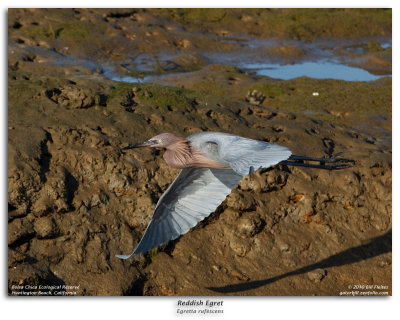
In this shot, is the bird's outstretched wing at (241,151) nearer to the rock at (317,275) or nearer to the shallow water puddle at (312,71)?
the rock at (317,275)

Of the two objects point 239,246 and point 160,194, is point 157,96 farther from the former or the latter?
point 239,246

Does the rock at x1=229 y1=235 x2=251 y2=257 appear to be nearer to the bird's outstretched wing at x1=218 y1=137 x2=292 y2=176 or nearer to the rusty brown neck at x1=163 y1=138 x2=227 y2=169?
the rusty brown neck at x1=163 y1=138 x2=227 y2=169

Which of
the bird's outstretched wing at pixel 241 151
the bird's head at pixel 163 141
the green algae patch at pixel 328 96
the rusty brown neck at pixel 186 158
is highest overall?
the bird's outstretched wing at pixel 241 151

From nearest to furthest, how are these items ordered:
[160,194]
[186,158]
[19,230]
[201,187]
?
[186,158] → [201,187] → [19,230] → [160,194]

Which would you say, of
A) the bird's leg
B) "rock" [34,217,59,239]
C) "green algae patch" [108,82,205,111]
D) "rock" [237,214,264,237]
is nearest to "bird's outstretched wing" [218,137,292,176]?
the bird's leg

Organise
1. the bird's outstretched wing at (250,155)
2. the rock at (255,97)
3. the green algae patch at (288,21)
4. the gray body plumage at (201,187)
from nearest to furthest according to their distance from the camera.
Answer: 1. the bird's outstretched wing at (250,155)
2. the gray body plumage at (201,187)
3. the rock at (255,97)
4. the green algae patch at (288,21)

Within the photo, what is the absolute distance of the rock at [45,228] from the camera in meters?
6.91

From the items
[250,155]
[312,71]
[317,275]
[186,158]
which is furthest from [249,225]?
[312,71]

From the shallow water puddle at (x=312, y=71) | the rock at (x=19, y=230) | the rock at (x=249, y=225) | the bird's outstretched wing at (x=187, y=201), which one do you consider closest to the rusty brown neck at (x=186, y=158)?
the bird's outstretched wing at (x=187, y=201)

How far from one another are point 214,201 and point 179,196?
416 mm

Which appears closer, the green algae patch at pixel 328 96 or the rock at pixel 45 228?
the rock at pixel 45 228

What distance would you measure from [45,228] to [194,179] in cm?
203

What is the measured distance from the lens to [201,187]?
652 centimetres

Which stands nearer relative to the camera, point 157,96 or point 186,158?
point 186,158
